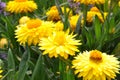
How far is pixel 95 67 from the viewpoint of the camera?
120 cm

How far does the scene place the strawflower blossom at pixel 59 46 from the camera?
1.28m

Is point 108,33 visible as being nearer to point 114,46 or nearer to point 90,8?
point 114,46

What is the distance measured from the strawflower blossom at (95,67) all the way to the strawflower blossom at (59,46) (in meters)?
0.06

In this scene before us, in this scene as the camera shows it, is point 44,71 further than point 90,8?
No

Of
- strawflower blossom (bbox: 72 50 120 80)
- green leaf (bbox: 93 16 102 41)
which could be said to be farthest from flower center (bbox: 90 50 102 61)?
green leaf (bbox: 93 16 102 41)

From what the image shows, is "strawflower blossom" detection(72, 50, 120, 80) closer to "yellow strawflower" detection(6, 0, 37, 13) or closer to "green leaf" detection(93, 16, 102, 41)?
"green leaf" detection(93, 16, 102, 41)

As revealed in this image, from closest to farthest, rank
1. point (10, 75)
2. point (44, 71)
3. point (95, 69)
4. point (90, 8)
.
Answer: point (95, 69) → point (10, 75) → point (44, 71) → point (90, 8)

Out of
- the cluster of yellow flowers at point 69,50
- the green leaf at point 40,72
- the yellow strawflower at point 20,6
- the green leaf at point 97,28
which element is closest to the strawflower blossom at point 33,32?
the cluster of yellow flowers at point 69,50

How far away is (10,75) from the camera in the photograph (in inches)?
52.1

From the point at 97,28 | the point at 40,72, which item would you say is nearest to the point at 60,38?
the point at 40,72

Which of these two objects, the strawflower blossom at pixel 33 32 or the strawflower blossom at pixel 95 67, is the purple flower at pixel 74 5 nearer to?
the strawflower blossom at pixel 33 32

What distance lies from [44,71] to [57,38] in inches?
6.2

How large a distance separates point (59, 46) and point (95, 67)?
0.17 meters

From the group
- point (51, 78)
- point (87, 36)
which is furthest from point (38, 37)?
point (87, 36)
